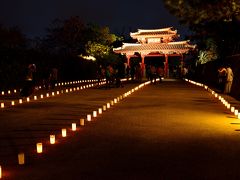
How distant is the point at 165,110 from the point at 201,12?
12.8 ft

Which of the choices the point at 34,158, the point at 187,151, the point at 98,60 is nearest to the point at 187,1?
the point at 187,151

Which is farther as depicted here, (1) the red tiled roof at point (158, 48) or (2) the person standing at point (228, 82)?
(1) the red tiled roof at point (158, 48)

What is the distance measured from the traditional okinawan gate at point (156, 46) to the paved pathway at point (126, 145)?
42.1 m

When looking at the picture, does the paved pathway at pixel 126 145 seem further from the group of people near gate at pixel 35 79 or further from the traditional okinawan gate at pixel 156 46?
the traditional okinawan gate at pixel 156 46

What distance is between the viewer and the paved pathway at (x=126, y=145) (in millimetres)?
7266

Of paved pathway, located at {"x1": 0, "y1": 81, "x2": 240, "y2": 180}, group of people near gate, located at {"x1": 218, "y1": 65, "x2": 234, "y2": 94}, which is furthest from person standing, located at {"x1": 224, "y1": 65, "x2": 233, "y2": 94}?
paved pathway, located at {"x1": 0, "y1": 81, "x2": 240, "y2": 180}

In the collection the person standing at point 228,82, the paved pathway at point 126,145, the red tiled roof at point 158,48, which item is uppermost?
the red tiled roof at point 158,48

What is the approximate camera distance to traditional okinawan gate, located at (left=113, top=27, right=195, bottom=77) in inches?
2281

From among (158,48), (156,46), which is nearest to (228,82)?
(158,48)

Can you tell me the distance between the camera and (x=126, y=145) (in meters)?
9.66

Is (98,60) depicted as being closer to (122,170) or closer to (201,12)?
(201,12)

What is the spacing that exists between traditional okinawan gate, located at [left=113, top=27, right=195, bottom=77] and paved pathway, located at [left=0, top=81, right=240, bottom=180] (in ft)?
138

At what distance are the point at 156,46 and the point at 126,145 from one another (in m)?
51.5

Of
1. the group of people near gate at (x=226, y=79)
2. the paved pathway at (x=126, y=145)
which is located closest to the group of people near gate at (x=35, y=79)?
the paved pathway at (x=126, y=145)
